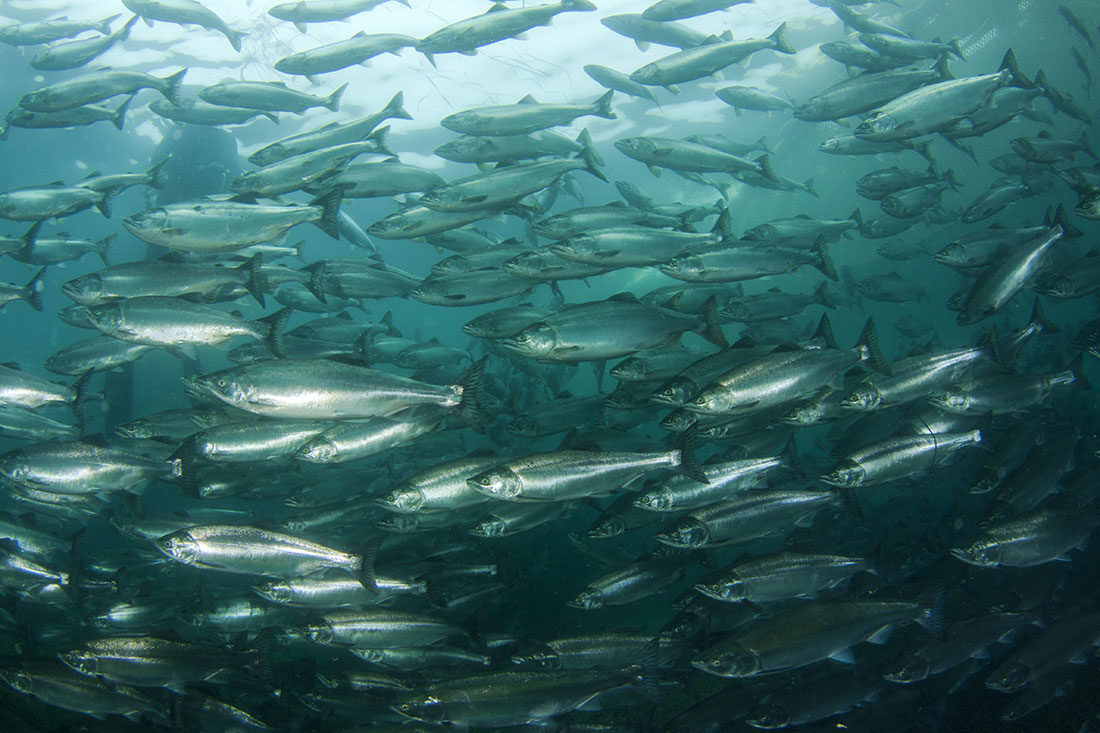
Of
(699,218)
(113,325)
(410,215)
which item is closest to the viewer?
(113,325)

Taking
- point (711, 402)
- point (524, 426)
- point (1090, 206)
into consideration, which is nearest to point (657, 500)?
point (711, 402)

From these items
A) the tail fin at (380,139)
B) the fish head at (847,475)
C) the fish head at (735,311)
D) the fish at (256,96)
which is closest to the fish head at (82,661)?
the tail fin at (380,139)

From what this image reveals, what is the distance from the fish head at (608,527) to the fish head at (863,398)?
7.24ft

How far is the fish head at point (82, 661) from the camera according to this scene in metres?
4.18

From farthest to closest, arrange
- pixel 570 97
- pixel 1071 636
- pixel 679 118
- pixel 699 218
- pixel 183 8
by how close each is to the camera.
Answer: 1. pixel 679 118
2. pixel 570 97
3. pixel 183 8
4. pixel 699 218
5. pixel 1071 636

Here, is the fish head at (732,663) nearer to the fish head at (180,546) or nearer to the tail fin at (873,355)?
the tail fin at (873,355)

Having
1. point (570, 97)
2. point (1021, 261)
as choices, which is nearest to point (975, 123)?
point (1021, 261)

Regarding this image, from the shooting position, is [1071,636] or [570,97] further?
[570,97]

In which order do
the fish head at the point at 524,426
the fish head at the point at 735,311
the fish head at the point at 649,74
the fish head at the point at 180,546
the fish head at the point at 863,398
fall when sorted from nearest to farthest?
the fish head at the point at 180,546 → the fish head at the point at 863,398 → the fish head at the point at 735,311 → the fish head at the point at 524,426 → the fish head at the point at 649,74

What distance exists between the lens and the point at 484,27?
22.6 feet

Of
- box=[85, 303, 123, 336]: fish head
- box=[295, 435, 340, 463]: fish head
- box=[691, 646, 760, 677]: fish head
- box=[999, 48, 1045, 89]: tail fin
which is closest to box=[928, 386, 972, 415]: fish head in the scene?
box=[691, 646, 760, 677]: fish head

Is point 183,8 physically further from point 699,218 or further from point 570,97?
point 570,97

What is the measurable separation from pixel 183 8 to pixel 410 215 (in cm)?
977

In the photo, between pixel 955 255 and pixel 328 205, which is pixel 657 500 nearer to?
pixel 328 205
